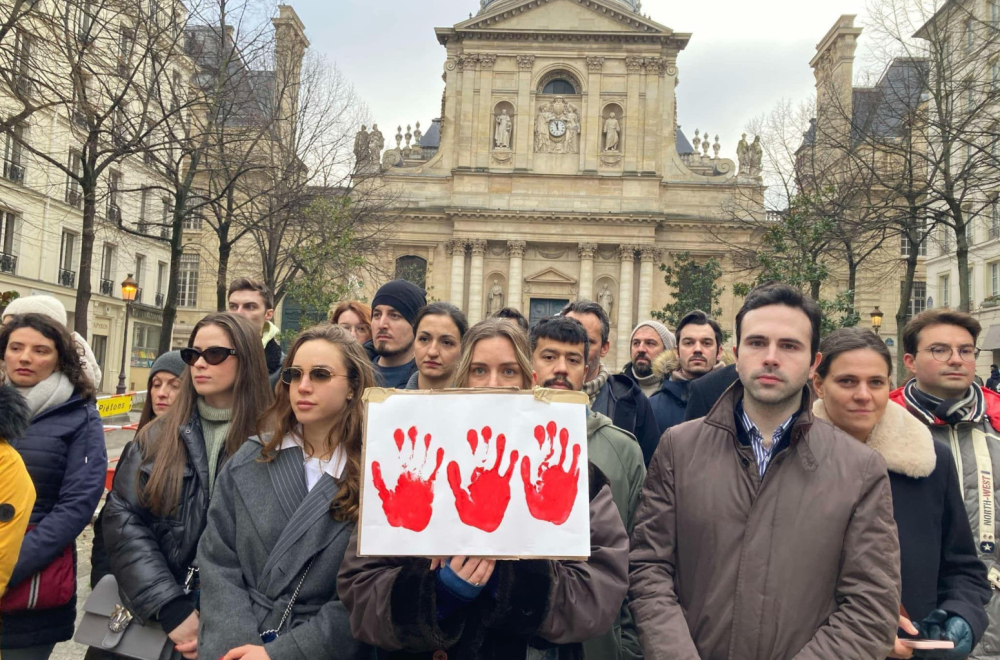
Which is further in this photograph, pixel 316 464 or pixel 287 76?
pixel 287 76

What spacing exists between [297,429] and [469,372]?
32.1 inches

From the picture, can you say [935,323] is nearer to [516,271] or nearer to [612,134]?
[516,271]

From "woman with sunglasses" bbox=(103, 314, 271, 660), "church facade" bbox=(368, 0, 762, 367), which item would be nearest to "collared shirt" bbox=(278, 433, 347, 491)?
"woman with sunglasses" bbox=(103, 314, 271, 660)

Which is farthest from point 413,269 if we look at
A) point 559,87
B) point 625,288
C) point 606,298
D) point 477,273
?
point 559,87

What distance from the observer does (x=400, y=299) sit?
5660 mm

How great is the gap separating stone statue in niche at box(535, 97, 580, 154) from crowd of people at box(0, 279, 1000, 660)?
1456 inches

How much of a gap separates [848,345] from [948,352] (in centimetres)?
78

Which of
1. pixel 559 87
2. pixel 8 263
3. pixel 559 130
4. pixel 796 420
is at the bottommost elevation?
pixel 796 420

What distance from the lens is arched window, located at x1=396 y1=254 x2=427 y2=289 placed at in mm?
36481

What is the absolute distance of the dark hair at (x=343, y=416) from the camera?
3.23 m

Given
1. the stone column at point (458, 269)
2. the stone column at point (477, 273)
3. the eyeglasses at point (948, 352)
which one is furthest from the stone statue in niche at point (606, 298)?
the eyeglasses at point (948, 352)

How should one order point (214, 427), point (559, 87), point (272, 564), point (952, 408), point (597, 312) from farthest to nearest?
point (559, 87) → point (597, 312) → point (214, 427) → point (952, 408) → point (272, 564)

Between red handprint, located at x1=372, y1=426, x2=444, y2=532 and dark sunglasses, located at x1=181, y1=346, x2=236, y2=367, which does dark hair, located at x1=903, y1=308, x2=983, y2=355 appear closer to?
red handprint, located at x1=372, y1=426, x2=444, y2=532

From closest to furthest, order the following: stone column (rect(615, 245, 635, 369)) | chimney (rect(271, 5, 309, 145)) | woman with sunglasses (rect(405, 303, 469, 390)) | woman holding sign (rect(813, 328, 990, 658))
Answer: woman holding sign (rect(813, 328, 990, 658)) → woman with sunglasses (rect(405, 303, 469, 390)) → chimney (rect(271, 5, 309, 145)) → stone column (rect(615, 245, 635, 369))
